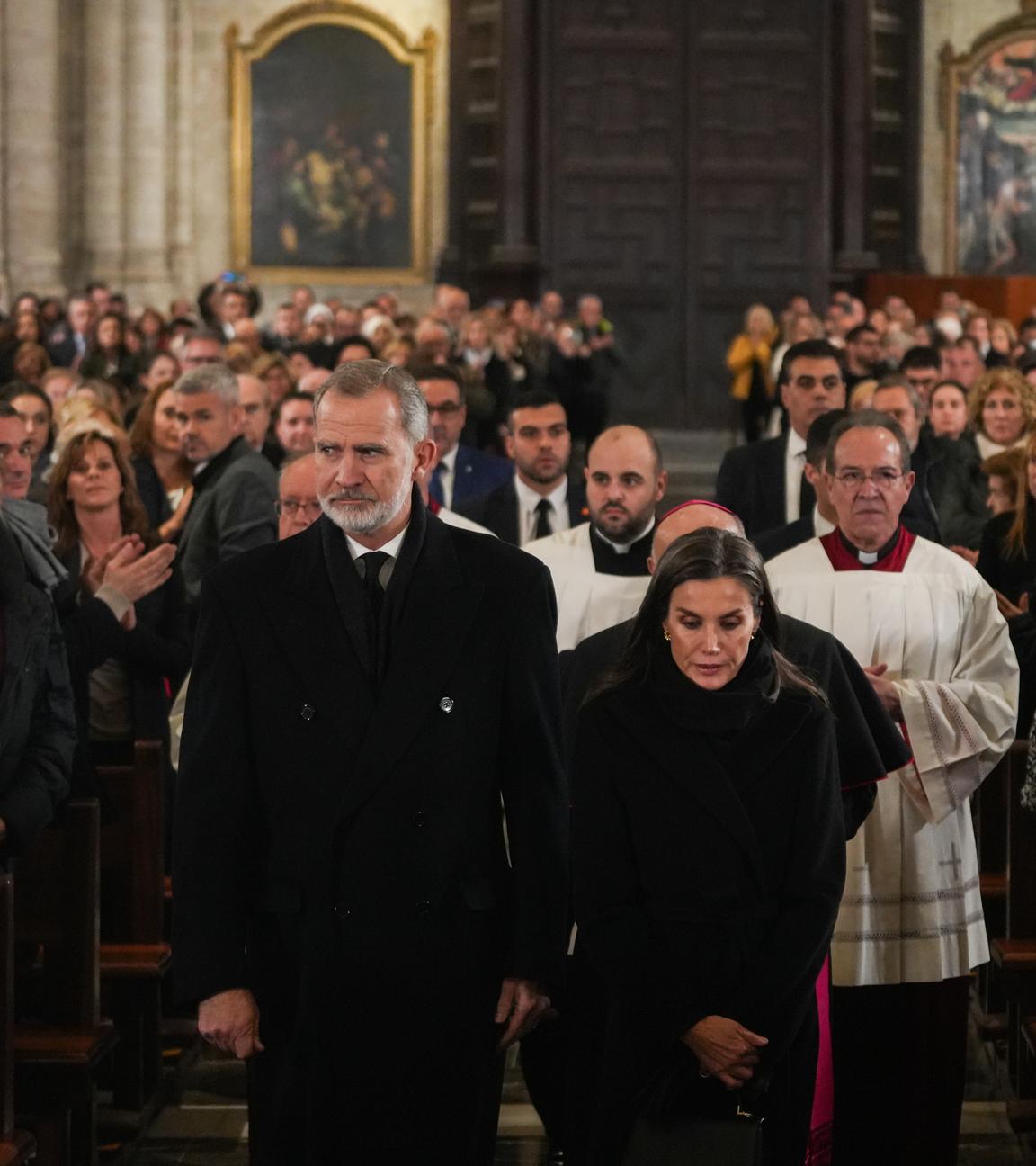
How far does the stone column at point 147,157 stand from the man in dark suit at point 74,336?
5.95m

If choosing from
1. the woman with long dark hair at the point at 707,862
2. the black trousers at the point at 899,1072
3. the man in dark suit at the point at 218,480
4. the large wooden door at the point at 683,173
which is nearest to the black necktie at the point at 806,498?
the man in dark suit at the point at 218,480

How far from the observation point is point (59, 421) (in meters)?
9.59

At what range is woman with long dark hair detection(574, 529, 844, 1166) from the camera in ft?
13.3

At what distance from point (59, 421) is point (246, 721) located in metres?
5.94

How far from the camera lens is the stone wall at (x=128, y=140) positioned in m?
21.8

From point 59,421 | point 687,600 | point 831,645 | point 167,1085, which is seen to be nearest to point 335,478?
point 687,600

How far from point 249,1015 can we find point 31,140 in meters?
19.3

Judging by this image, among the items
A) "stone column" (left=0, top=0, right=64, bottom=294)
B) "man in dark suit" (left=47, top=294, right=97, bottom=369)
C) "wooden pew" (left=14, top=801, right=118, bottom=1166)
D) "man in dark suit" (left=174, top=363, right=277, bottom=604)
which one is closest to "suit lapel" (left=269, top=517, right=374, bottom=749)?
"wooden pew" (left=14, top=801, right=118, bottom=1166)

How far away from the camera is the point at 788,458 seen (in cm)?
838

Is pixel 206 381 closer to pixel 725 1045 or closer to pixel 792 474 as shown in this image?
pixel 792 474

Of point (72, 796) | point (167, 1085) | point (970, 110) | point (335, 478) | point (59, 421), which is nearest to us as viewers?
point (335, 478)

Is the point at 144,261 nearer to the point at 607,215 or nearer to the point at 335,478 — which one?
the point at 607,215

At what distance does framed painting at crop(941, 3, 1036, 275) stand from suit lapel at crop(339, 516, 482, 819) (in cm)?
2074

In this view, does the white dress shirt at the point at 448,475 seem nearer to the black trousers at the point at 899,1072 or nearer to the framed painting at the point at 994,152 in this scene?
the black trousers at the point at 899,1072
